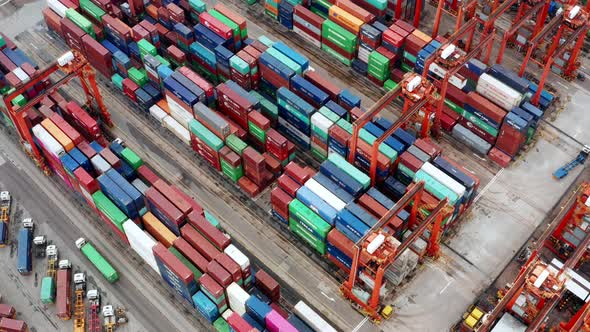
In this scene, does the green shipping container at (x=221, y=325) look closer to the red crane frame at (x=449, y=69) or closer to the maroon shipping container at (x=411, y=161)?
the maroon shipping container at (x=411, y=161)

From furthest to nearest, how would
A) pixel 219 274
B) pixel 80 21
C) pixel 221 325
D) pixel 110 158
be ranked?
1. pixel 80 21
2. pixel 110 158
3. pixel 221 325
4. pixel 219 274

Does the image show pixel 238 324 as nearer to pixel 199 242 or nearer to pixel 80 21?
pixel 199 242

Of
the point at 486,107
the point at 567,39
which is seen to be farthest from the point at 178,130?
the point at 567,39

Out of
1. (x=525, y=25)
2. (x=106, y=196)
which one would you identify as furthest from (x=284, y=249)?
(x=525, y=25)

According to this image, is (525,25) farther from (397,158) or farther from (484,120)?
A: (397,158)

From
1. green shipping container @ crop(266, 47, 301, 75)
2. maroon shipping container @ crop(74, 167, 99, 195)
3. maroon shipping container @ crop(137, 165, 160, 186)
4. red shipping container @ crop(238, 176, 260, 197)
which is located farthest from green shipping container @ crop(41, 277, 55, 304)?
green shipping container @ crop(266, 47, 301, 75)

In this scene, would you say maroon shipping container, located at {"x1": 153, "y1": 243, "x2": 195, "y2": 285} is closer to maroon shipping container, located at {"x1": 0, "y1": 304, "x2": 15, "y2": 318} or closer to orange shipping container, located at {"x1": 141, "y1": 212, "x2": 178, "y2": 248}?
orange shipping container, located at {"x1": 141, "y1": 212, "x2": 178, "y2": 248}
